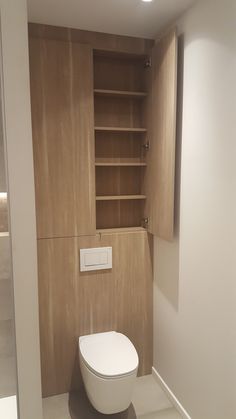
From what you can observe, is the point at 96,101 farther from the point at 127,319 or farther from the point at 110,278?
the point at 127,319

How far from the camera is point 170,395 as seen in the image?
2164mm

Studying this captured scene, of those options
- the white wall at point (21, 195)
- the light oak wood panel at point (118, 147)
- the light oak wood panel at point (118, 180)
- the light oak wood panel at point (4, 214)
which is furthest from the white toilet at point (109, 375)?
the light oak wood panel at point (118, 147)

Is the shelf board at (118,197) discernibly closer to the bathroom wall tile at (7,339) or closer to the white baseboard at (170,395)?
the bathroom wall tile at (7,339)

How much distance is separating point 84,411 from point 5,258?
1289 mm

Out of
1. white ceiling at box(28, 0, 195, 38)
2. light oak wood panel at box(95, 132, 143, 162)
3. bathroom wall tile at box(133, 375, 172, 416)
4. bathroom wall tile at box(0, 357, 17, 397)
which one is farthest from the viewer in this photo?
light oak wood panel at box(95, 132, 143, 162)

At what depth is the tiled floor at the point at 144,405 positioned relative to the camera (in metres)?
2.05

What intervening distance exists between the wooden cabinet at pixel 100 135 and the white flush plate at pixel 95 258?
0.13 metres

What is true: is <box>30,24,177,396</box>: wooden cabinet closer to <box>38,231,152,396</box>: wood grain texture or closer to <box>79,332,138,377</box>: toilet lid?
<box>38,231,152,396</box>: wood grain texture

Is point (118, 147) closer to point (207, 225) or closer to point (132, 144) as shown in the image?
point (132, 144)

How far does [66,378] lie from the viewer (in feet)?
7.48

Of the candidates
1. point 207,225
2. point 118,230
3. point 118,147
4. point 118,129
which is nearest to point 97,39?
point 118,129

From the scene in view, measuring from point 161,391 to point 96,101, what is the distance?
2.14 metres

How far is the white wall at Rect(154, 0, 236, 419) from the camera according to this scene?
151cm

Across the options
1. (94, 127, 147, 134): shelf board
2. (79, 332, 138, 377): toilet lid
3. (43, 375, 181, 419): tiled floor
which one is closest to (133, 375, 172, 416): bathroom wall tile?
(43, 375, 181, 419): tiled floor
